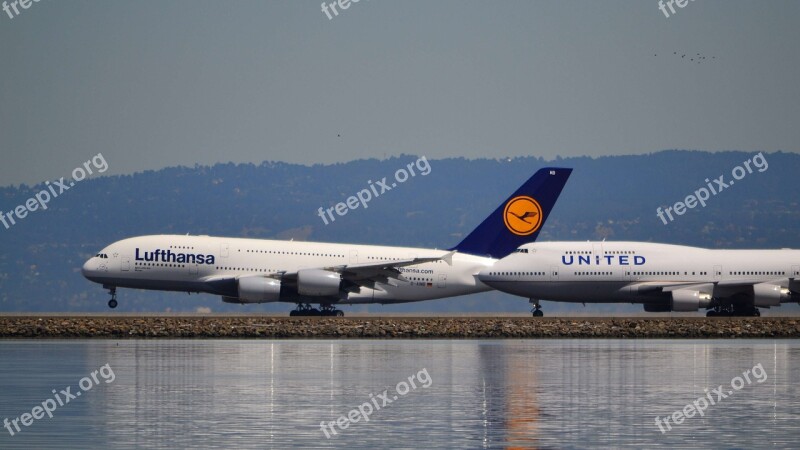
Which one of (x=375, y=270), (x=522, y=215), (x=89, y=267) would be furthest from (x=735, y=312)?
(x=89, y=267)

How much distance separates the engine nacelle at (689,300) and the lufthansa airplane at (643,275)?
0.17 feet

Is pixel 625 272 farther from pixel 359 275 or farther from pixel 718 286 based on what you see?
pixel 359 275

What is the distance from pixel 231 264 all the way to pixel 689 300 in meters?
24.1

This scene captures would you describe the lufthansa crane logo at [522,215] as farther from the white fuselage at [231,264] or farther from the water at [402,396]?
the water at [402,396]

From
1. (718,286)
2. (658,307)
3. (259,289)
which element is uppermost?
(718,286)

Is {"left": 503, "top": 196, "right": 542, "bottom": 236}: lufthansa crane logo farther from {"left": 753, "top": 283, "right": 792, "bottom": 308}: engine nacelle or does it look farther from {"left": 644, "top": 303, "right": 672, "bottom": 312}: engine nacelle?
{"left": 753, "top": 283, "right": 792, "bottom": 308}: engine nacelle

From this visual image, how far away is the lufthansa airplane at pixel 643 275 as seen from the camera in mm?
76938

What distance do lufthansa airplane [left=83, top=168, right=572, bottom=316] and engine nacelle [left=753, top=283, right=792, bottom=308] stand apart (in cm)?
1491

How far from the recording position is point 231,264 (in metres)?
71.9

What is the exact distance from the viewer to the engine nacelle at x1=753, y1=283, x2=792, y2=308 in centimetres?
7562

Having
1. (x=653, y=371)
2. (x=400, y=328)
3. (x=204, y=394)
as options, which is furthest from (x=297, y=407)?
(x=400, y=328)

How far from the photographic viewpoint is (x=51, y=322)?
202 feet

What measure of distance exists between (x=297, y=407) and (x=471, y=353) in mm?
18440

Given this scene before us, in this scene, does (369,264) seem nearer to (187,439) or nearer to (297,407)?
(297,407)
